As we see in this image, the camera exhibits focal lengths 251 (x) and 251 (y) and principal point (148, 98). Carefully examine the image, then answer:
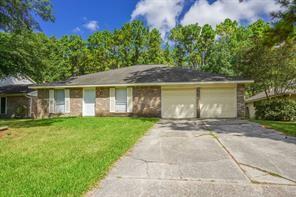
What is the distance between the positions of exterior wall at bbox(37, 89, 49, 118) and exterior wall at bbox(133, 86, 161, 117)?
6.48 m

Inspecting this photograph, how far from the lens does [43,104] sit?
58.8ft

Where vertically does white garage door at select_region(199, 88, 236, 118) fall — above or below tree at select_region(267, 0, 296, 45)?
below

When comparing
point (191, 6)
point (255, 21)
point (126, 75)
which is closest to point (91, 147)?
point (126, 75)

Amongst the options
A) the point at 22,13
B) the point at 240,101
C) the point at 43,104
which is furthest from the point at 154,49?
the point at 22,13

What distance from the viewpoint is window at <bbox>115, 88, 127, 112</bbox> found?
656 inches

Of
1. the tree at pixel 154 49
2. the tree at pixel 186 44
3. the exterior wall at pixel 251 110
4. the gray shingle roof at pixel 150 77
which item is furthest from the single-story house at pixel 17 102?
the tree at pixel 186 44

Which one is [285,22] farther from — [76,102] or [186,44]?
[186,44]

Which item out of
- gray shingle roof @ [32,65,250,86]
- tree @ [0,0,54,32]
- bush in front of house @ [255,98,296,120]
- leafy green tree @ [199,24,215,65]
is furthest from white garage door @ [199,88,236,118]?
leafy green tree @ [199,24,215,65]

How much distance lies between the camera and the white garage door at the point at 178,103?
15789mm

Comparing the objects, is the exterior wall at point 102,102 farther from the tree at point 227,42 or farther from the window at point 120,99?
the tree at point 227,42

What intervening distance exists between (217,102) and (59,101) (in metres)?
10.7

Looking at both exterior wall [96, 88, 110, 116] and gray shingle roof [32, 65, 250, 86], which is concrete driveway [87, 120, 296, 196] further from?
exterior wall [96, 88, 110, 116]

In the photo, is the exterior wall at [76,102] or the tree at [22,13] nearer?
the tree at [22,13]

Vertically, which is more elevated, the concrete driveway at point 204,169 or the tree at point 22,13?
the tree at point 22,13
